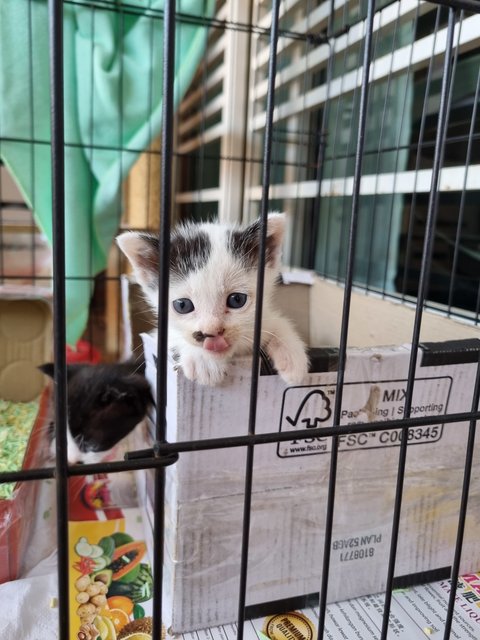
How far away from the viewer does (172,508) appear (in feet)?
2.36

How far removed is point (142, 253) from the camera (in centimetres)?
84

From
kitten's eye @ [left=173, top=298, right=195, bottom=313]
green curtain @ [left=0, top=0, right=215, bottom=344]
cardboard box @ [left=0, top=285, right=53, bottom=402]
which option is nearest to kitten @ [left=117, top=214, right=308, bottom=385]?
kitten's eye @ [left=173, top=298, right=195, bottom=313]

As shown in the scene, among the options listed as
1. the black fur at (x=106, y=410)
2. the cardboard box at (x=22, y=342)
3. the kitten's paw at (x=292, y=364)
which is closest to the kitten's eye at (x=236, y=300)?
the kitten's paw at (x=292, y=364)

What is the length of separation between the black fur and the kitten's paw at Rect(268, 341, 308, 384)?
0.42 metres

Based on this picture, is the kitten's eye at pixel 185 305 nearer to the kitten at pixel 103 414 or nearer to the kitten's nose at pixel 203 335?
the kitten's nose at pixel 203 335

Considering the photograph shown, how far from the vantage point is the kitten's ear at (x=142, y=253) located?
797 millimetres

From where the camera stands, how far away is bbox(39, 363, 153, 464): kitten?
41.6 inches

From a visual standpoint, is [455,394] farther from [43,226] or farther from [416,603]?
[43,226]

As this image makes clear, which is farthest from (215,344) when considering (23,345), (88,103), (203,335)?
(88,103)

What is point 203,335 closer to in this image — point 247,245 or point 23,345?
point 247,245

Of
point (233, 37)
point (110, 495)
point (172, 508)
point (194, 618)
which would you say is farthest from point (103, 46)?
A: point (194, 618)

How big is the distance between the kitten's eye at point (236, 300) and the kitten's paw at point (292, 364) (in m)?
0.11

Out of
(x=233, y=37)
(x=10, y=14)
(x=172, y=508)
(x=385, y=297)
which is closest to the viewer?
(x=172, y=508)

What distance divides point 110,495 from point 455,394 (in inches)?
28.2
